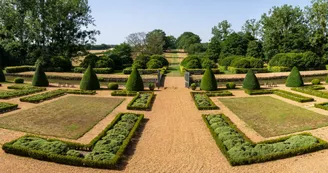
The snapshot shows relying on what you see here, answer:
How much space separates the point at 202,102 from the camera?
69.7 ft

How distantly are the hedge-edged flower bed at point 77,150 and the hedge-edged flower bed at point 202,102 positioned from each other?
26.3 ft

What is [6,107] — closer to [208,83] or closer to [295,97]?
[208,83]

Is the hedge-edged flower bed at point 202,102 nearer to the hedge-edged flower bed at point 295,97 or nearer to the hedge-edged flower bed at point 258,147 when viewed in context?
the hedge-edged flower bed at point 258,147

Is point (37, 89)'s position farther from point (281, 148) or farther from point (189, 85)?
point (281, 148)

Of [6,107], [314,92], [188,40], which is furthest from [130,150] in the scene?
[188,40]

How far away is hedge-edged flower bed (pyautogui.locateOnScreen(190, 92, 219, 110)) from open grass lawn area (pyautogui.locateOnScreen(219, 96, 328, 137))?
1350 millimetres

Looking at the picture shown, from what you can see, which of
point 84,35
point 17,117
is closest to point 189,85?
point 17,117

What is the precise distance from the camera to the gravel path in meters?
10.1

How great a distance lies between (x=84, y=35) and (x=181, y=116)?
131 feet

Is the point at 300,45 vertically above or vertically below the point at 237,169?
above

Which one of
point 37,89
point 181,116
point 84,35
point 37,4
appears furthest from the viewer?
point 84,35

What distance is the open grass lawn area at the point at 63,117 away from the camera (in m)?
14.6

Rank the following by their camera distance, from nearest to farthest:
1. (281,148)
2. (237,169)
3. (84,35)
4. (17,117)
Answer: (237,169)
(281,148)
(17,117)
(84,35)

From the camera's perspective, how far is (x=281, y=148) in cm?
1156
